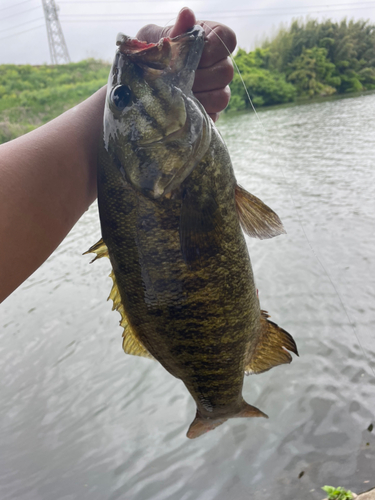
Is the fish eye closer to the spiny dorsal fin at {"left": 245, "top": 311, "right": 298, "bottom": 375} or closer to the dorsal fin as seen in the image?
the dorsal fin

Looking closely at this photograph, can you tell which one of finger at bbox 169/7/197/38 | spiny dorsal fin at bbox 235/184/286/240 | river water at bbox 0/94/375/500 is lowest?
river water at bbox 0/94/375/500

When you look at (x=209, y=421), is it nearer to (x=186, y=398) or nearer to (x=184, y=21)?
(x=184, y=21)

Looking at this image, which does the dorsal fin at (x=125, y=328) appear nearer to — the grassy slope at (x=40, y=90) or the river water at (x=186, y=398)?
the river water at (x=186, y=398)

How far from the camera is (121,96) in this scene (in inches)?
59.3

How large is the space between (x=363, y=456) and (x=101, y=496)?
94.1 inches

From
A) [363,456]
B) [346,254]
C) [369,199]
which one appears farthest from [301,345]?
[369,199]

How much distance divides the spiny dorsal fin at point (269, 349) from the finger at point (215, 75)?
1.14m

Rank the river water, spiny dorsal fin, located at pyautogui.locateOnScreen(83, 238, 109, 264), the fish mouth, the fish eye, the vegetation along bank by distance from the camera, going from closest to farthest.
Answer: the fish mouth
the fish eye
spiny dorsal fin, located at pyautogui.locateOnScreen(83, 238, 109, 264)
the river water
the vegetation along bank

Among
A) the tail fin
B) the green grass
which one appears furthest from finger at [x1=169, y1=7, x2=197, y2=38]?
the green grass

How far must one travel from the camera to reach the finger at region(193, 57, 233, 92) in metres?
1.62

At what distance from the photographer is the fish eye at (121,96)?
4.92 ft

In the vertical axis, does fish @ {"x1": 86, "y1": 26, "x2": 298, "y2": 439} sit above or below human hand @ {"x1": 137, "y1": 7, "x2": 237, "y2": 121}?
below

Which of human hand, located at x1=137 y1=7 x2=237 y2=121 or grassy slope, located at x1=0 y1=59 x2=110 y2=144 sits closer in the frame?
human hand, located at x1=137 y1=7 x2=237 y2=121

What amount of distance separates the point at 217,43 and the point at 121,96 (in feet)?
1.54
